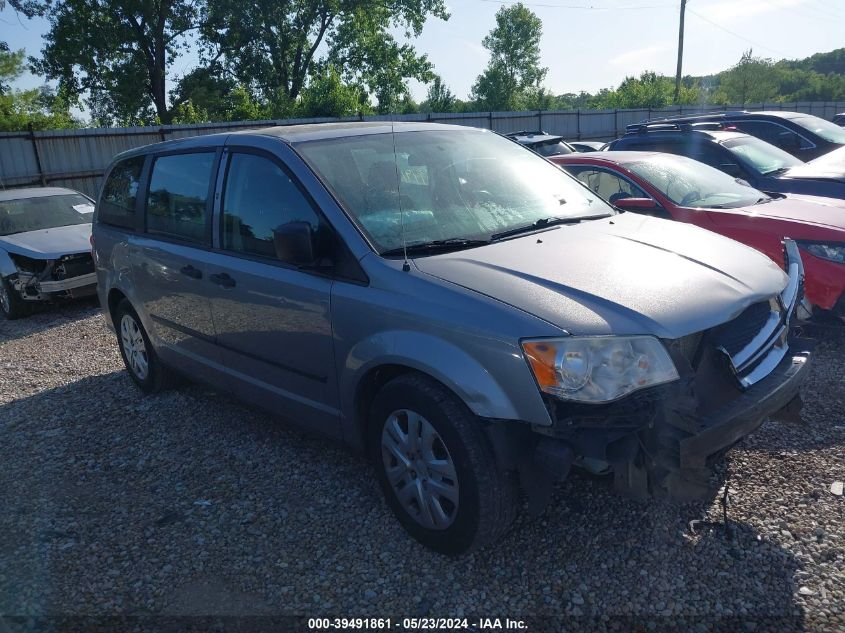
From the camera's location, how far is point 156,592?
2955 mm

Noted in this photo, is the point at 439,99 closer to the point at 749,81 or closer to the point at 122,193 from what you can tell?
the point at 749,81

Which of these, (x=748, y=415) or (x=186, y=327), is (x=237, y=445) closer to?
(x=186, y=327)

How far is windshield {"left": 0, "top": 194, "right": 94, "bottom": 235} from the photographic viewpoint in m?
9.00

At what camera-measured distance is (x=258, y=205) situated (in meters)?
3.73

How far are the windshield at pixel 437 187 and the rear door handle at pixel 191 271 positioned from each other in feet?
3.42

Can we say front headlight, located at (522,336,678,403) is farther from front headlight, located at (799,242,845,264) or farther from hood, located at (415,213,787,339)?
front headlight, located at (799,242,845,264)

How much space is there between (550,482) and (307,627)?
111cm

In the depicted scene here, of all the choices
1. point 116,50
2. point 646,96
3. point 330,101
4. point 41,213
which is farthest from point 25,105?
point 646,96

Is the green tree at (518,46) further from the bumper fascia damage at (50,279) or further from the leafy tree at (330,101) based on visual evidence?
the bumper fascia damage at (50,279)

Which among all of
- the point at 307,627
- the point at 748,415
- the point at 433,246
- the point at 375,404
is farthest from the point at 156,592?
the point at 748,415

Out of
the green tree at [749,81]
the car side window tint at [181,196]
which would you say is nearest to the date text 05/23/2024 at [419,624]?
the car side window tint at [181,196]

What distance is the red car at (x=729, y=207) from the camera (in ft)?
16.2

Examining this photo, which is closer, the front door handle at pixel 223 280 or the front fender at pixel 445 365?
the front fender at pixel 445 365

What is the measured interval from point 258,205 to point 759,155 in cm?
644
